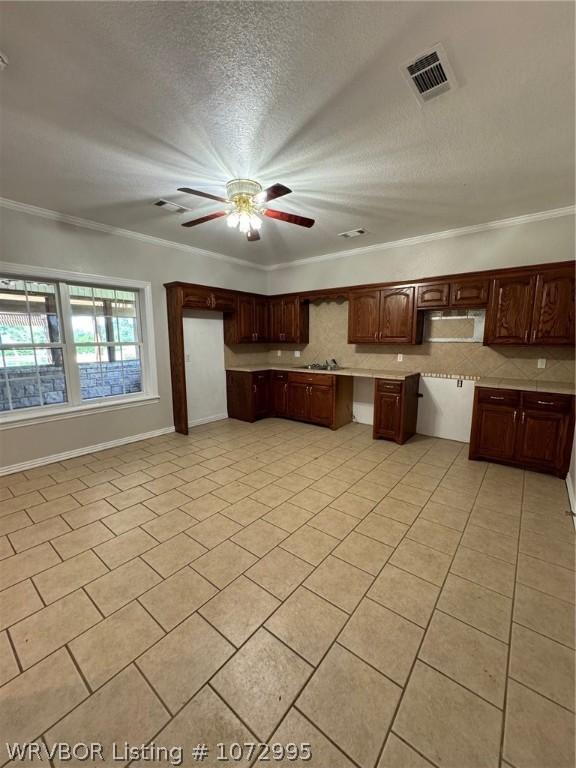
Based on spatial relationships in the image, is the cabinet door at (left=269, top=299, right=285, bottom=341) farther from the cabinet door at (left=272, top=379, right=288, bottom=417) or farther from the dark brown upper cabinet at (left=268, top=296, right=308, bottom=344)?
the cabinet door at (left=272, top=379, right=288, bottom=417)

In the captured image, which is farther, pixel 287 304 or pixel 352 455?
pixel 287 304

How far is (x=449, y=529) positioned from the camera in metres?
2.43

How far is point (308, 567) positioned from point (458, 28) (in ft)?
9.83

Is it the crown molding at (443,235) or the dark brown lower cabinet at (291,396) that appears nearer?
the crown molding at (443,235)

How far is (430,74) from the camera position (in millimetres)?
1674

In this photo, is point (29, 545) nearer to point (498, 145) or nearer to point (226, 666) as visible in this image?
point (226, 666)

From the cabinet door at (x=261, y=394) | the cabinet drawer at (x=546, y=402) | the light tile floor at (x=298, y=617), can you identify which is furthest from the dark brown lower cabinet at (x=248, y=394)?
the cabinet drawer at (x=546, y=402)

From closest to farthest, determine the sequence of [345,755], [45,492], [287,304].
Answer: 1. [345,755]
2. [45,492]
3. [287,304]

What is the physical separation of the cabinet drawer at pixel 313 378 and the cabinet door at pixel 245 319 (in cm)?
109

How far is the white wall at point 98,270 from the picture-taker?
335cm

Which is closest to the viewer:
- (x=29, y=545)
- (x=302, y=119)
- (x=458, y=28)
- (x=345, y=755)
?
(x=345, y=755)

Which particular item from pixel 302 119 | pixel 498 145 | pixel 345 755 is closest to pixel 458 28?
pixel 302 119

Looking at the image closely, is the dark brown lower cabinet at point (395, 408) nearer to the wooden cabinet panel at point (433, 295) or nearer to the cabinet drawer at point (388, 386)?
the cabinet drawer at point (388, 386)

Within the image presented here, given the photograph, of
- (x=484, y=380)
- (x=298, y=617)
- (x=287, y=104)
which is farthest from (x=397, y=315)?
(x=298, y=617)
